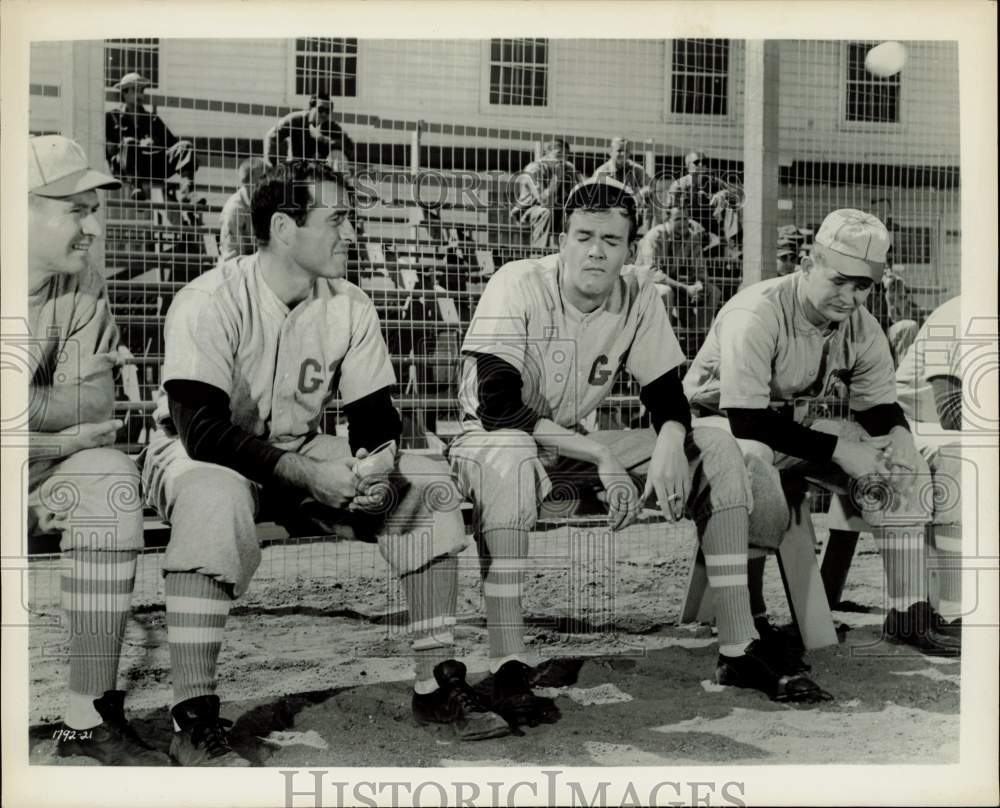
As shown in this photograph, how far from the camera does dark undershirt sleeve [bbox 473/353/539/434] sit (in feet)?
15.4

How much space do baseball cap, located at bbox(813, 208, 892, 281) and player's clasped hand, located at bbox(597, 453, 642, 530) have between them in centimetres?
120

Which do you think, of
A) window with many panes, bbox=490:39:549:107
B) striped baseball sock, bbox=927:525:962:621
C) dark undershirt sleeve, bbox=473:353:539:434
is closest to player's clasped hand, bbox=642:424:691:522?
dark undershirt sleeve, bbox=473:353:539:434

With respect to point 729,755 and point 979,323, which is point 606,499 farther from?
point 979,323

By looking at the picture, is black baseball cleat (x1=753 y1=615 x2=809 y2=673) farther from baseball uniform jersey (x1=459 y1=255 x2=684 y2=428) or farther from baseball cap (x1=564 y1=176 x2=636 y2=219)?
baseball cap (x1=564 y1=176 x2=636 y2=219)

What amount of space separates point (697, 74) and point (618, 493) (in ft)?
5.36

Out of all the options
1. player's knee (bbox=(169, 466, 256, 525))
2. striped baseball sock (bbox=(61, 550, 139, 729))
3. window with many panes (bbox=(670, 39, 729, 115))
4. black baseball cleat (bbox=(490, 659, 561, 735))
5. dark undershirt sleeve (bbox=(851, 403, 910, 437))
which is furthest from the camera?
dark undershirt sleeve (bbox=(851, 403, 910, 437))

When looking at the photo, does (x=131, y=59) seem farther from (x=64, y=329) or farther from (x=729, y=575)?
(x=729, y=575)

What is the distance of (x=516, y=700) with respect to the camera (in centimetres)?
464

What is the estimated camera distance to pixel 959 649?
4.91 metres

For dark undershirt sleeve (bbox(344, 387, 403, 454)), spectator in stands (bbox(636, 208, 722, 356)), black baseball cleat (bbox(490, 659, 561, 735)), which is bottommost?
black baseball cleat (bbox(490, 659, 561, 735))

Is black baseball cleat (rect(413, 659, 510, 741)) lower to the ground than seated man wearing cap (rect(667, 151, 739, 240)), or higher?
lower

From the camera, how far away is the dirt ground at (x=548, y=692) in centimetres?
460

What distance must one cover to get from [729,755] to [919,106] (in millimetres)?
2620

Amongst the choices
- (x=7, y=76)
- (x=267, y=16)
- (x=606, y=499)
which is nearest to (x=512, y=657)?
(x=606, y=499)
